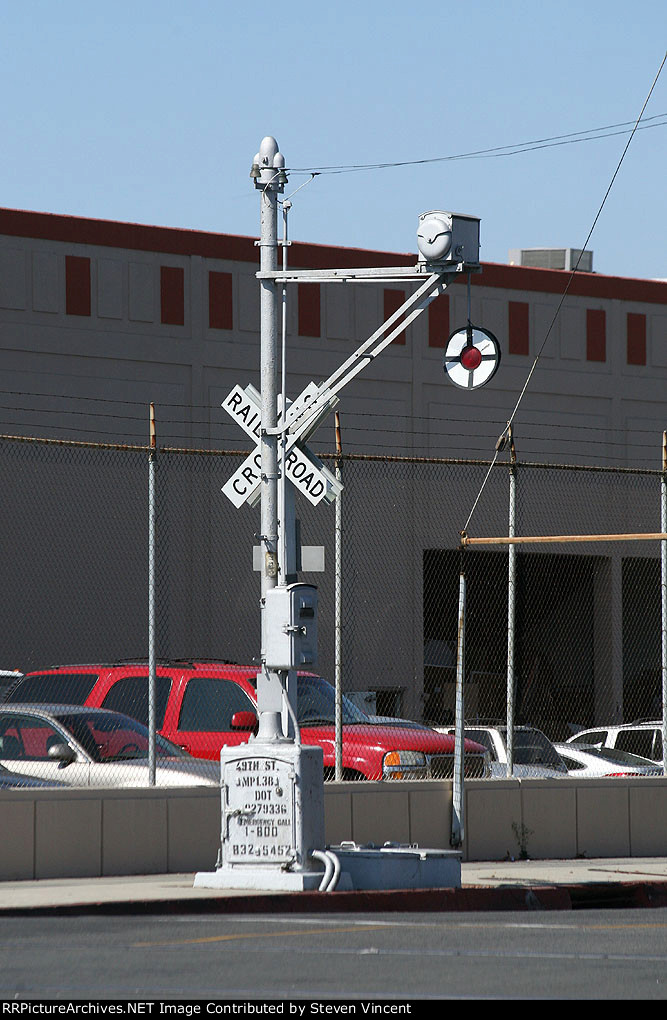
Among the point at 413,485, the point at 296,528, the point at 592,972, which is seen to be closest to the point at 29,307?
the point at 413,485

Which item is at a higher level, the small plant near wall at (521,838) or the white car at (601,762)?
the white car at (601,762)

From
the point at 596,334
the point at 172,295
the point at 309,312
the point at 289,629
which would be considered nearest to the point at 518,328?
the point at 596,334

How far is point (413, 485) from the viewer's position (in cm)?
3002

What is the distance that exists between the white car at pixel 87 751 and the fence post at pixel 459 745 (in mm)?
2255

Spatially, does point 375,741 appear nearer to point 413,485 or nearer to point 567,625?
point 413,485

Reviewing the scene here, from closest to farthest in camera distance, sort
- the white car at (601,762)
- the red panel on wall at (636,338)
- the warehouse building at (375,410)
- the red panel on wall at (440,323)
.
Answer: the white car at (601,762) → the warehouse building at (375,410) → the red panel on wall at (440,323) → the red panel on wall at (636,338)

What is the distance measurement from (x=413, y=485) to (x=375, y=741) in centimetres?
1480

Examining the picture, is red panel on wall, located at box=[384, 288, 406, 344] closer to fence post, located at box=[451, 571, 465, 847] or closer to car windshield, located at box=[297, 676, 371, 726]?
car windshield, located at box=[297, 676, 371, 726]

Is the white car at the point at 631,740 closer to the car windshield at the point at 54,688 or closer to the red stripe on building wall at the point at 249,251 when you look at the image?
the car windshield at the point at 54,688

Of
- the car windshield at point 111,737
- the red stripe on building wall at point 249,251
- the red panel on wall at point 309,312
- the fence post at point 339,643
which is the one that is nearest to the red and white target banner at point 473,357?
the fence post at point 339,643

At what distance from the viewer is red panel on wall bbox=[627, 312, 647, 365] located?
34.5 meters

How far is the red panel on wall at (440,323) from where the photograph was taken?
32.3 meters

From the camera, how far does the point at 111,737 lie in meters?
14.8

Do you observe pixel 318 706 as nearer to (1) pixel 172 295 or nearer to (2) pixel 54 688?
(2) pixel 54 688
